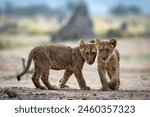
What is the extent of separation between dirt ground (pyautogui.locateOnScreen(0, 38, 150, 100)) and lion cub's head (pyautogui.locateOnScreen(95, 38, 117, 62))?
336 mm

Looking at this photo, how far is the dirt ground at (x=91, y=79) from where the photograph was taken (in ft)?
24.4

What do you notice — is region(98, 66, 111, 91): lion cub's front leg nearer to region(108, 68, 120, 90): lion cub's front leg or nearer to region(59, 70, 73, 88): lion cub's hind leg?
region(108, 68, 120, 90): lion cub's front leg

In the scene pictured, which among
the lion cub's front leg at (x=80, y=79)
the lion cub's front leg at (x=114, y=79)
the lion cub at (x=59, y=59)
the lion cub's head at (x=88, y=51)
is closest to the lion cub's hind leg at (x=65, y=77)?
the lion cub at (x=59, y=59)

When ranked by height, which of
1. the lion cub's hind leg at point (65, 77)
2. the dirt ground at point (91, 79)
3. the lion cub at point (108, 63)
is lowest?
the dirt ground at point (91, 79)

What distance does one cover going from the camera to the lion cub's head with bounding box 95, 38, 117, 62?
300 inches

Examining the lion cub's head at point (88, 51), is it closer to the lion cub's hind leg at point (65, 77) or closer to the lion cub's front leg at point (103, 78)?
the lion cub's front leg at point (103, 78)

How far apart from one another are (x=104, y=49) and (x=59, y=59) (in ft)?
1.65

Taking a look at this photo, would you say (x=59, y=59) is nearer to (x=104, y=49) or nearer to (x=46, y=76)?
(x=46, y=76)

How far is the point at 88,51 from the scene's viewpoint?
7684mm

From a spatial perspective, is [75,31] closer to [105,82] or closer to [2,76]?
[2,76]

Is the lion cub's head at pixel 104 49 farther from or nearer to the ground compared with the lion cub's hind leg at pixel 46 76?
farther from the ground

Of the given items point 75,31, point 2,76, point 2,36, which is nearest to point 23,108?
point 2,76

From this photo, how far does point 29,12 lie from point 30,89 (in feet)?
33.3

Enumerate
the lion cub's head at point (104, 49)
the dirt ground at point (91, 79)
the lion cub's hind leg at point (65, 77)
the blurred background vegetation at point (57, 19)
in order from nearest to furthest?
1. the dirt ground at point (91, 79)
2. the lion cub's head at point (104, 49)
3. the lion cub's hind leg at point (65, 77)
4. the blurred background vegetation at point (57, 19)
